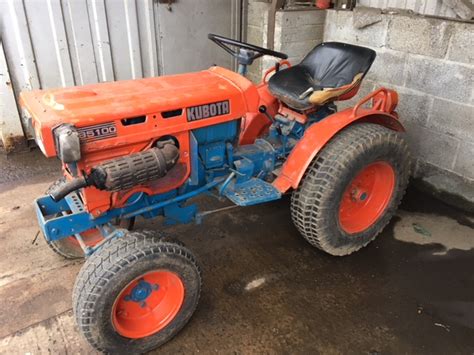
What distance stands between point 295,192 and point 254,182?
245 millimetres

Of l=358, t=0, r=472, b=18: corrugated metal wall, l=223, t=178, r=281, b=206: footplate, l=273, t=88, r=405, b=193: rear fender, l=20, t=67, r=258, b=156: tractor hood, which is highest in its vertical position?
l=358, t=0, r=472, b=18: corrugated metal wall

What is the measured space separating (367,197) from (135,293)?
160 centimetres

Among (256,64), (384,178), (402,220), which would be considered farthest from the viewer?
(256,64)

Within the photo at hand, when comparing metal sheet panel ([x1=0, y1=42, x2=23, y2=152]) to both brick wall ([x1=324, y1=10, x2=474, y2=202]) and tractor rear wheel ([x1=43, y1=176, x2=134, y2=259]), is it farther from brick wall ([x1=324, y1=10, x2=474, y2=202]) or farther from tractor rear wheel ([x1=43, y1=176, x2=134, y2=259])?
brick wall ([x1=324, y1=10, x2=474, y2=202])

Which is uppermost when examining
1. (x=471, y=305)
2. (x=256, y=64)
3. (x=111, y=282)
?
(x=256, y=64)

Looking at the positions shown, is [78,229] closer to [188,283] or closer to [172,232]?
[188,283]

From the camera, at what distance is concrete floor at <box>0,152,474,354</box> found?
6.96 feet

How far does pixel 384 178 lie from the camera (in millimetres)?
2793

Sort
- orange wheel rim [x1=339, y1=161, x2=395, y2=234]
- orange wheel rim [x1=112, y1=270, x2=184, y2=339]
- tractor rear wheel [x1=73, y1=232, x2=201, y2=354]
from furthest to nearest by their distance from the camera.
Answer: orange wheel rim [x1=339, y1=161, x2=395, y2=234], orange wheel rim [x1=112, y1=270, x2=184, y2=339], tractor rear wheel [x1=73, y1=232, x2=201, y2=354]

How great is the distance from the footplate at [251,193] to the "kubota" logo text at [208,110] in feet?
1.49

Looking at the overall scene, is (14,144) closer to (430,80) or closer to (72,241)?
(72,241)

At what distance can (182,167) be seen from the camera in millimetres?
2184

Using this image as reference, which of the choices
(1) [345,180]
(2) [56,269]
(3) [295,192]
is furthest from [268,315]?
(2) [56,269]

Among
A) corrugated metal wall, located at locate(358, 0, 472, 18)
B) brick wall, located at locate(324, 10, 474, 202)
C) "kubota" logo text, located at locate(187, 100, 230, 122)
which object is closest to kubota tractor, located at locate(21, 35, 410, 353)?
"kubota" logo text, located at locate(187, 100, 230, 122)
